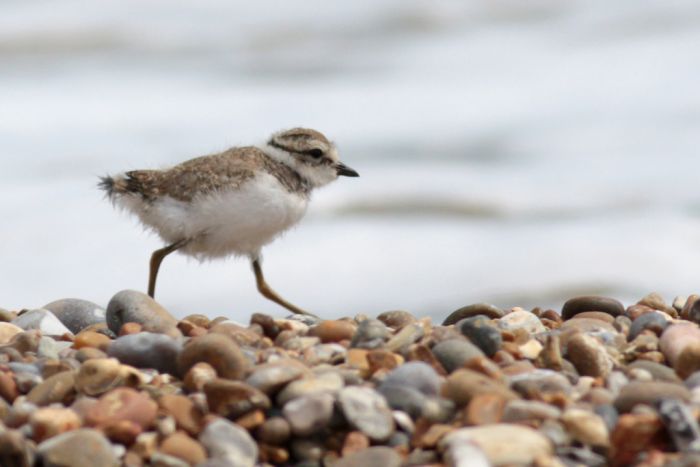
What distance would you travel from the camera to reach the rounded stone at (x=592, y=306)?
14.1 ft

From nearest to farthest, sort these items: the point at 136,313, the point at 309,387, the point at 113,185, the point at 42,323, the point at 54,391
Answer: the point at 309,387 < the point at 54,391 < the point at 136,313 < the point at 42,323 < the point at 113,185

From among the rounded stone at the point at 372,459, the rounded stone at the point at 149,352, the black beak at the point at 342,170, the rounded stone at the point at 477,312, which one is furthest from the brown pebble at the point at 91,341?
the black beak at the point at 342,170

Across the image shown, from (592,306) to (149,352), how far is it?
60.4 inches

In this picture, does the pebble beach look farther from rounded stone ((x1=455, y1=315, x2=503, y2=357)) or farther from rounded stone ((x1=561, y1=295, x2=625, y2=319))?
rounded stone ((x1=561, y1=295, x2=625, y2=319))

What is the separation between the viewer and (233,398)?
10.2 ft

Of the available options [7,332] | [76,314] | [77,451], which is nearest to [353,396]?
[77,451]

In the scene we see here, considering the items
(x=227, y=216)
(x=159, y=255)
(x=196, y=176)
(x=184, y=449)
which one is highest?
(x=196, y=176)

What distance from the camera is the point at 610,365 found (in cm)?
352

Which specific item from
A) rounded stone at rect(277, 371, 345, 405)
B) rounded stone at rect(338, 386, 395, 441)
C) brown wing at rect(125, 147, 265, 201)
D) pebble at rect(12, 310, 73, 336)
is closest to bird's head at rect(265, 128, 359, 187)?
brown wing at rect(125, 147, 265, 201)

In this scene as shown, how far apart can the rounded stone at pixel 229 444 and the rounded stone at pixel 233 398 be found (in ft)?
0.20

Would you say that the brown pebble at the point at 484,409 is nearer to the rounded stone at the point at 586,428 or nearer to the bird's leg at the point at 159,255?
the rounded stone at the point at 586,428

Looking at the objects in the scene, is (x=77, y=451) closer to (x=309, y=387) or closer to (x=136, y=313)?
(x=309, y=387)

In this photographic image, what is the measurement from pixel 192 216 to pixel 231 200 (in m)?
0.16

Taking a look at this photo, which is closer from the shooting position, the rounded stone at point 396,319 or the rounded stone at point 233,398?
the rounded stone at point 233,398
